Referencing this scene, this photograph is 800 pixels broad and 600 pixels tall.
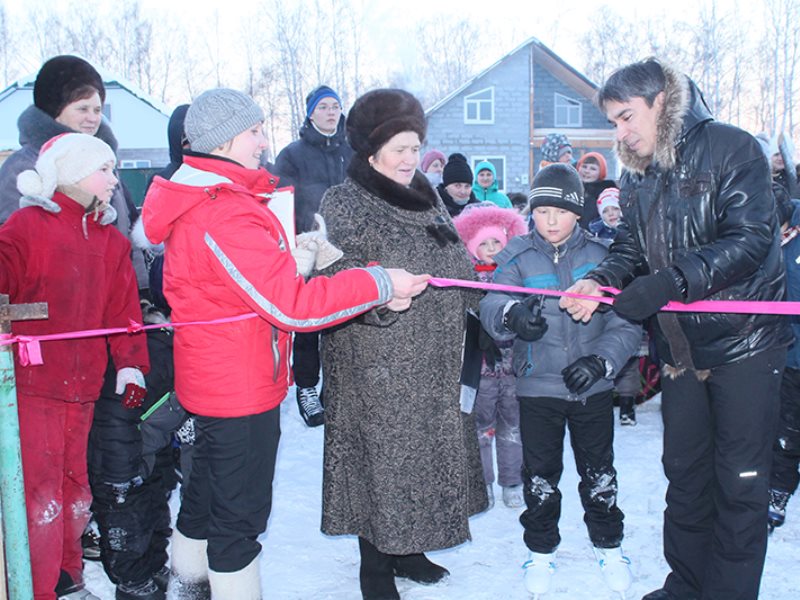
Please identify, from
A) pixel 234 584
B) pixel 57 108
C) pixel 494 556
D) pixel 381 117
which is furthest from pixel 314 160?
pixel 234 584

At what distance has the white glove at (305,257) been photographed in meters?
2.77

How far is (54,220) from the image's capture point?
287cm

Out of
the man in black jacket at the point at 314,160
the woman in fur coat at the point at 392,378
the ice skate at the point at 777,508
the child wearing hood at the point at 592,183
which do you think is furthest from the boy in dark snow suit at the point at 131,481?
the child wearing hood at the point at 592,183

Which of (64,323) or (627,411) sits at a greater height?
(64,323)

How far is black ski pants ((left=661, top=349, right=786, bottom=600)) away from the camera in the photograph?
8.93ft

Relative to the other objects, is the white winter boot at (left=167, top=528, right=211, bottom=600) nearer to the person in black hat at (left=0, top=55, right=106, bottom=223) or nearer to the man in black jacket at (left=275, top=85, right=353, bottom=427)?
the person in black hat at (left=0, top=55, right=106, bottom=223)

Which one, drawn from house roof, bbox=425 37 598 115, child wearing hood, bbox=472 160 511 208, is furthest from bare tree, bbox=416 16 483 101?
child wearing hood, bbox=472 160 511 208

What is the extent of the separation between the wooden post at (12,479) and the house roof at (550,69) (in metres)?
25.1

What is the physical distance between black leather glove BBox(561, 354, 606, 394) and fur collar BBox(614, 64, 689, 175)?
853 millimetres

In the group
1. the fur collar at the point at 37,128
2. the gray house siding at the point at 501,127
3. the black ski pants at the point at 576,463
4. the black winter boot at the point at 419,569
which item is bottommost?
the black winter boot at the point at 419,569

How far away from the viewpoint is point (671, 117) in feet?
8.80

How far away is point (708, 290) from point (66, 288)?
8.22 feet

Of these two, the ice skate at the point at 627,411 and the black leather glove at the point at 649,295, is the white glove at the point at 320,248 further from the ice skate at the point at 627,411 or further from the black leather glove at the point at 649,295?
the ice skate at the point at 627,411

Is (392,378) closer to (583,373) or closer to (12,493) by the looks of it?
(583,373)
